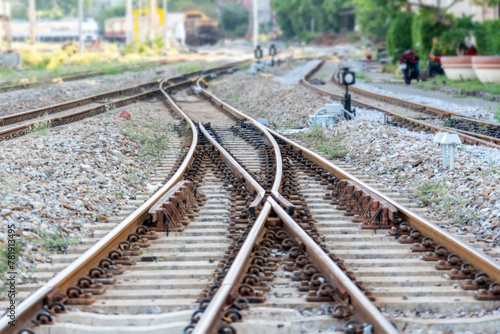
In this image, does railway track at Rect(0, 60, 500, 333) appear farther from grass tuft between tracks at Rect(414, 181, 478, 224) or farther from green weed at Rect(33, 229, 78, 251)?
grass tuft between tracks at Rect(414, 181, 478, 224)

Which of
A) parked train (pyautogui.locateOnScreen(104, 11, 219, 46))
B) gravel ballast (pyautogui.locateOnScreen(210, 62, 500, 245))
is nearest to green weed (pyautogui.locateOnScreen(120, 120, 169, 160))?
gravel ballast (pyautogui.locateOnScreen(210, 62, 500, 245))

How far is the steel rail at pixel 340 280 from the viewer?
4557mm

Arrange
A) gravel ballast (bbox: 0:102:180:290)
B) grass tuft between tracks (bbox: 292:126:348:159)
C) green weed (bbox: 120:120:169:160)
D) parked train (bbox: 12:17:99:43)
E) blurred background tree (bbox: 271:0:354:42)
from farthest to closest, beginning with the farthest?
parked train (bbox: 12:17:99:43), blurred background tree (bbox: 271:0:354:42), green weed (bbox: 120:120:169:160), grass tuft between tracks (bbox: 292:126:348:159), gravel ballast (bbox: 0:102:180:290)

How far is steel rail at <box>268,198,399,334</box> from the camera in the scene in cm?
456

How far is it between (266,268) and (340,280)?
0.87 metres

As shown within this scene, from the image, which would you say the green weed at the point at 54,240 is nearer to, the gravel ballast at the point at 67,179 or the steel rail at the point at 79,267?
the gravel ballast at the point at 67,179

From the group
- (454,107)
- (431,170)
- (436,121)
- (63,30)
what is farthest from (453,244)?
(63,30)

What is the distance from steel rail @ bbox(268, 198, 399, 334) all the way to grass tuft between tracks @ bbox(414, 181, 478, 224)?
197 centimetres

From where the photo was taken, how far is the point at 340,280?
5.29 m

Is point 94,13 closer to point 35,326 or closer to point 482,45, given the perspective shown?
point 482,45

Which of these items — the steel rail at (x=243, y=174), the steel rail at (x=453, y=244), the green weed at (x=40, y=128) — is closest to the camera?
the steel rail at (x=453, y=244)

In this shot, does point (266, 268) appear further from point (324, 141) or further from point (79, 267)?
point (324, 141)

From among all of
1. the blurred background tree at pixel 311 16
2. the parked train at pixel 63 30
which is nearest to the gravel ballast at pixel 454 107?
the blurred background tree at pixel 311 16

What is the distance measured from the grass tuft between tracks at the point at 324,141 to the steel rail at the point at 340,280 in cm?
506
